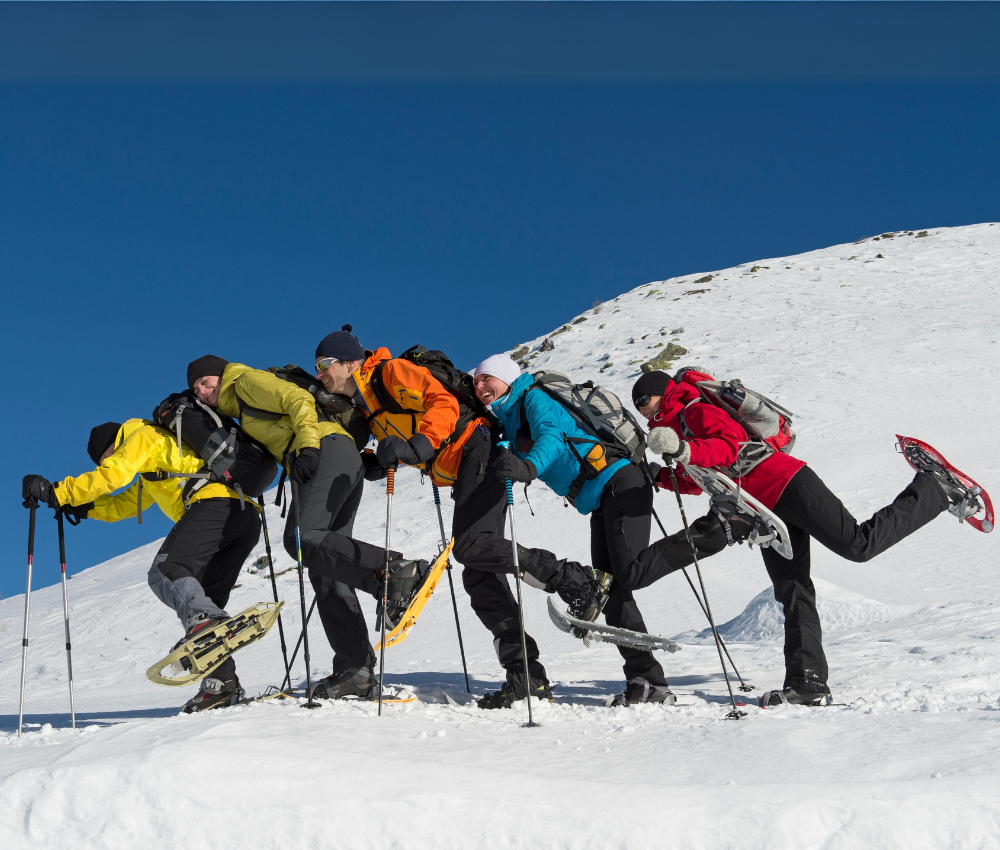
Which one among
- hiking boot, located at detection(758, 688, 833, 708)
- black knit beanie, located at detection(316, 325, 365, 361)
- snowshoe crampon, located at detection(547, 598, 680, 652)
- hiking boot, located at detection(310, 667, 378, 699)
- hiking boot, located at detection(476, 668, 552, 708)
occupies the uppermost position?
black knit beanie, located at detection(316, 325, 365, 361)

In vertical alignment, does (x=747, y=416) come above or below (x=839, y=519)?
above

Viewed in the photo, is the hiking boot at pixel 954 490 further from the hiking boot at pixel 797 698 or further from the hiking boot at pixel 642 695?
the hiking boot at pixel 642 695

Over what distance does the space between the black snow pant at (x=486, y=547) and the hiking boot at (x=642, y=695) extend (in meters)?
0.48

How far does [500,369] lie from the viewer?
18.5ft

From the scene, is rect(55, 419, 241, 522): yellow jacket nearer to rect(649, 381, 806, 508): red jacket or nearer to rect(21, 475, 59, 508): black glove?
rect(21, 475, 59, 508): black glove

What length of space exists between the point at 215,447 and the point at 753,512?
337cm

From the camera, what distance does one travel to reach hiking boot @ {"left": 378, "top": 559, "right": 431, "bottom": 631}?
16.4 feet

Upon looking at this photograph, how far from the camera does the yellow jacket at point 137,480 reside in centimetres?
535

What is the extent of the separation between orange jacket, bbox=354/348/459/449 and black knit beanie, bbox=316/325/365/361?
0.32 ft

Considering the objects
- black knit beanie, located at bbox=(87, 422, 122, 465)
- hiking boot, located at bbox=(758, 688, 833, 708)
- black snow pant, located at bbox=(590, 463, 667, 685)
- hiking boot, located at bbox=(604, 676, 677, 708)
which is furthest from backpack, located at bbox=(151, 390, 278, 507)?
hiking boot, located at bbox=(758, 688, 833, 708)

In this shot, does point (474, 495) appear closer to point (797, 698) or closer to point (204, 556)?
point (204, 556)

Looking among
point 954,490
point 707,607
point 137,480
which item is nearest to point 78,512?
point 137,480

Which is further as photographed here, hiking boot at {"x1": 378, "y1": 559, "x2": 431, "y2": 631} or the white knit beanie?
the white knit beanie

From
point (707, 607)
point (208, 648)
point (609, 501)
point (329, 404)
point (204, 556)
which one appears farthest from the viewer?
point (329, 404)
